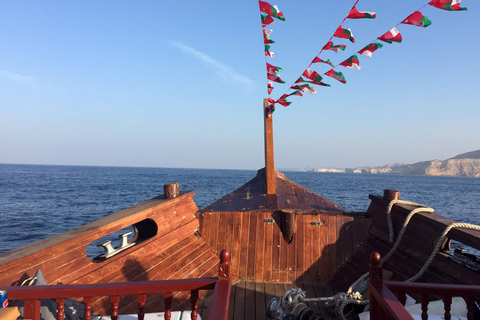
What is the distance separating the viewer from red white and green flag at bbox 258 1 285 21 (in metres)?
5.85

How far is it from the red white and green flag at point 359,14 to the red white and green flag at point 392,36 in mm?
402

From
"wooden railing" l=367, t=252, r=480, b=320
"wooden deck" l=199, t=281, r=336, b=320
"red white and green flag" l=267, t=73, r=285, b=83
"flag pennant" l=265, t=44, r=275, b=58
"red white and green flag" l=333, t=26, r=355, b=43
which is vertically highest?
"flag pennant" l=265, t=44, r=275, b=58

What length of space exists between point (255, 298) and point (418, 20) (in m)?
5.39

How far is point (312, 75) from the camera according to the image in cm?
649

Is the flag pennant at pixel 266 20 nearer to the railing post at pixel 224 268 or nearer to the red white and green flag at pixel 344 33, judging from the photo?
the red white and green flag at pixel 344 33

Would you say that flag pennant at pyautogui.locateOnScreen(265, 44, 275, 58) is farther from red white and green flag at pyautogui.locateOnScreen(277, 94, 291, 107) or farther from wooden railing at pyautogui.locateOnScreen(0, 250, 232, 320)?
wooden railing at pyautogui.locateOnScreen(0, 250, 232, 320)

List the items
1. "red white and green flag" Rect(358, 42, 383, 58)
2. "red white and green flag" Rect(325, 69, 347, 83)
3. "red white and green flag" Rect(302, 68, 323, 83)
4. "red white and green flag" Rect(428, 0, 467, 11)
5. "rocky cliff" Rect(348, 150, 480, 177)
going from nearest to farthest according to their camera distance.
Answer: "red white and green flag" Rect(428, 0, 467, 11) → "red white and green flag" Rect(358, 42, 383, 58) → "red white and green flag" Rect(325, 69, 347, 83) → "red white and green flag" Rect(302, 68, 323, 83) → "rocky cliff" Rect(348, 150, 480, 177)

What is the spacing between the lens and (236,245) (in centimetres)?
601

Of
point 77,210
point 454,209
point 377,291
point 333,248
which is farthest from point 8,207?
point 454,209

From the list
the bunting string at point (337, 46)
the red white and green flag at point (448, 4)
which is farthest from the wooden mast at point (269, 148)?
the red white and green flag at point (448, 4)

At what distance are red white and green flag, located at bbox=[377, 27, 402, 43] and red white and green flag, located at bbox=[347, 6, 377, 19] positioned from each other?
0.40 meters

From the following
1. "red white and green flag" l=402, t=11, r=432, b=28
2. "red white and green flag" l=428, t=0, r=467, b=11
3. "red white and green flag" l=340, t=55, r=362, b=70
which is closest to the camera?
"red white and green flag" l=428, t=0, r=467, b=11

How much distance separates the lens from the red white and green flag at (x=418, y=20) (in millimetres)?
4469

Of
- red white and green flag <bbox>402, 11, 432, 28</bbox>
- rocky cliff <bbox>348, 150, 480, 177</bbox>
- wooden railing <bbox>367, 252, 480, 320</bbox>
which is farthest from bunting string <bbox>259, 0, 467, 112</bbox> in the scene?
rocky cliff <bbox>348, 150, 480, 177</bbox>
